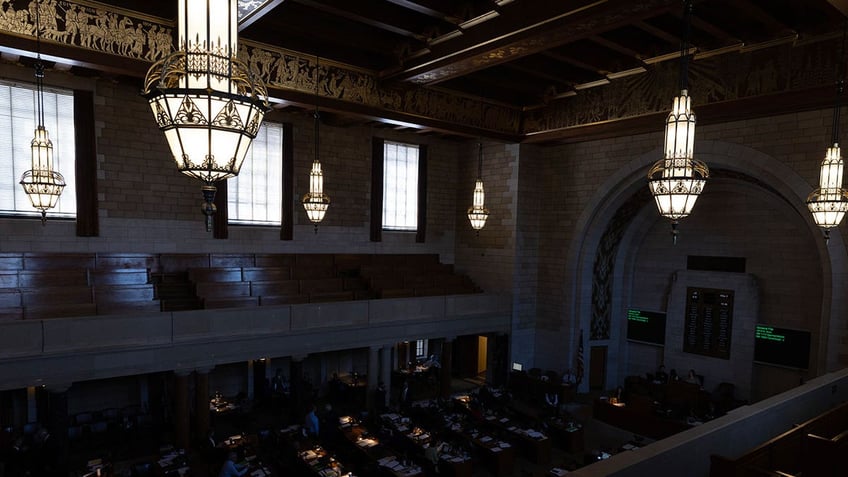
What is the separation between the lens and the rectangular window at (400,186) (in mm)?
15008

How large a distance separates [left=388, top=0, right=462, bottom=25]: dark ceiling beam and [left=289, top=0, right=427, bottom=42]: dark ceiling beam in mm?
371

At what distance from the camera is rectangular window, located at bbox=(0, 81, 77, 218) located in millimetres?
9633

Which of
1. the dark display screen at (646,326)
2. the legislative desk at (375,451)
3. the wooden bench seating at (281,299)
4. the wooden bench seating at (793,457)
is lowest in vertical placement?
the legislative desk at (375,451)

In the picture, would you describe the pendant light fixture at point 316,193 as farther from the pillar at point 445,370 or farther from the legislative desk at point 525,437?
the legislative desk at point 525,437

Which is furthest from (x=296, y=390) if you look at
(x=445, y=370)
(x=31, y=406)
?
(x=31, y=406)

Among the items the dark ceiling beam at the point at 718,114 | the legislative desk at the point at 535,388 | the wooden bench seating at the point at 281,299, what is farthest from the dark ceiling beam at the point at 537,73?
the legislative desk at the point at 535,388

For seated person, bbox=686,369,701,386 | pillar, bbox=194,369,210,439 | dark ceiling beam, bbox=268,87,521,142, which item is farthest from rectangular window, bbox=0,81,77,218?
seated person, bbox=686,369,701,386

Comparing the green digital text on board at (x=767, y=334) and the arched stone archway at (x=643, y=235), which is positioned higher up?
the arched stone archway at (x=643, y=235)

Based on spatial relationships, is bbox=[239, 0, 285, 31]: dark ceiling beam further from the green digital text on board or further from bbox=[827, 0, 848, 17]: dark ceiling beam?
the green digital text on board

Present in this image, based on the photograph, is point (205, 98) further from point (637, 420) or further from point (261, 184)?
point (637, 420)

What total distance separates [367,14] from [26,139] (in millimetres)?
7647

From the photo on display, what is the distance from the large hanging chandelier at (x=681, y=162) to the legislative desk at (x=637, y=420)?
24.8 ft

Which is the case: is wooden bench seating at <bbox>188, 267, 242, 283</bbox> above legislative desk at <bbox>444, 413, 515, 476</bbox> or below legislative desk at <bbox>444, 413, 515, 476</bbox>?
above

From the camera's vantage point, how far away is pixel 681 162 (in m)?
4.64
